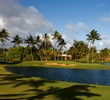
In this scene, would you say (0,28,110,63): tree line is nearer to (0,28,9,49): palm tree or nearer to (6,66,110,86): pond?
(0,28,9,49): palm tree

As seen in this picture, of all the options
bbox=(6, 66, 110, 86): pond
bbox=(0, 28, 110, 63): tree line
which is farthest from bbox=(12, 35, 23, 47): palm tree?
bbox=(6, 66, 110, 86): pond

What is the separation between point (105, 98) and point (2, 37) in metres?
145

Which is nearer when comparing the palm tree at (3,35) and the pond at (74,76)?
the pond at (74,76)

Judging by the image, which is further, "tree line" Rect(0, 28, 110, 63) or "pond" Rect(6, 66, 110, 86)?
"tree line" Rect(0, 28, 110, 63)

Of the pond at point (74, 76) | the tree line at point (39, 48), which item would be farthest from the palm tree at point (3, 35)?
the pond at point (74, 76)

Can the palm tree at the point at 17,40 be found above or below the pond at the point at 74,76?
above

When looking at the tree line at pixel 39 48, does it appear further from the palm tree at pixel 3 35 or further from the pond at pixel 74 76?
the pond at pixel 74 76

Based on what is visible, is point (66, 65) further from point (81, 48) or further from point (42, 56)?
point (81, 48)

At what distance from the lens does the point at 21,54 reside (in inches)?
6324

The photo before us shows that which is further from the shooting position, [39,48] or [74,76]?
[39,48]

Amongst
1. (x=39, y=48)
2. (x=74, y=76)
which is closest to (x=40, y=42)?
(x=39, y=48)

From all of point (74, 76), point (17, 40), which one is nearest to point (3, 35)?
point (17, 40)

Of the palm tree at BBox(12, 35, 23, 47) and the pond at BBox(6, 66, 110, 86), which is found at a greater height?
the palm tree at BBox(12, 35, 23, 47)

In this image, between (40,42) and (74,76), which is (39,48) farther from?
(74,76)
